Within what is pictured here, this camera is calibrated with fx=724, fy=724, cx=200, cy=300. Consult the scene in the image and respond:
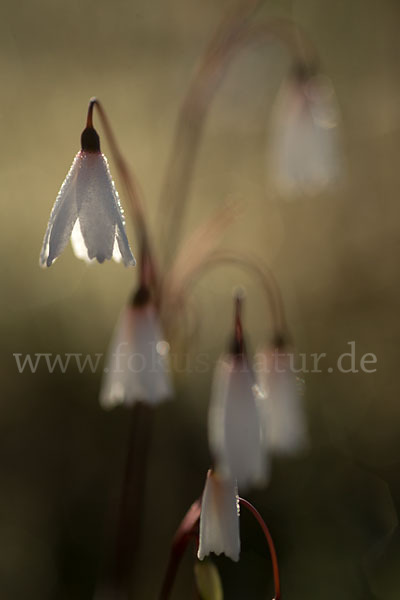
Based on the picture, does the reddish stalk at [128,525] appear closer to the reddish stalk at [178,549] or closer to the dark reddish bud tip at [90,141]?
the reddish stalk at [178,549]

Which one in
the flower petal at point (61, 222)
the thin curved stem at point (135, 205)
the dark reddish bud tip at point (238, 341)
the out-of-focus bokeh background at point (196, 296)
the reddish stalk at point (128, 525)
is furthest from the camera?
the out-of-focus bokeh background at point (196, 296)

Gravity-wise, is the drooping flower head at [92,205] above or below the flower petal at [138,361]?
above

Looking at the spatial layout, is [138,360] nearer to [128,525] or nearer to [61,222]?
[61,222]

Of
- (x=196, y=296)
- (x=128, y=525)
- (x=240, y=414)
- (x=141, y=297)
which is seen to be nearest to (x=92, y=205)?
(x=141, y=297)

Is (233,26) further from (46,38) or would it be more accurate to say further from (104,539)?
(46,38)

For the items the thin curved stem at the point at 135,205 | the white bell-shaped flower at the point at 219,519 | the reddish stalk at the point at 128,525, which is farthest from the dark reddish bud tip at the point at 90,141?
the reddish stalk at the point at 128,525

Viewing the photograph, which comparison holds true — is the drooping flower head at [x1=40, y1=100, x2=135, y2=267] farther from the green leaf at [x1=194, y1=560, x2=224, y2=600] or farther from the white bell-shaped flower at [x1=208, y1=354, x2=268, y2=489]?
the green leaf at [x1=194, y1=560, x2=224, y2=600]
